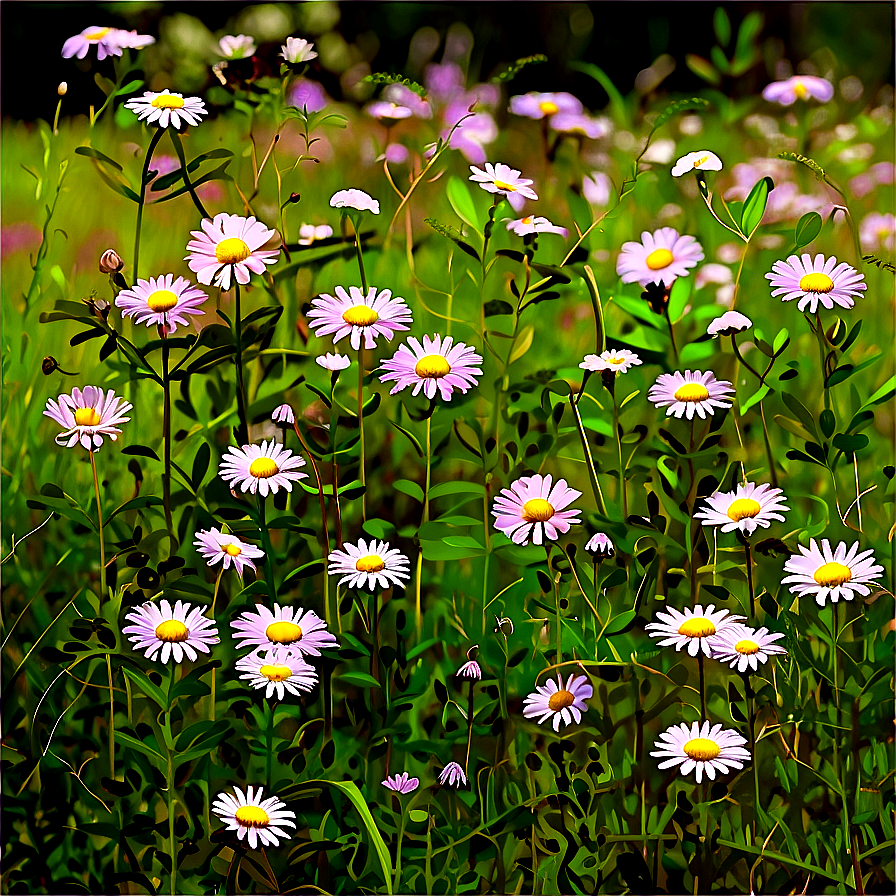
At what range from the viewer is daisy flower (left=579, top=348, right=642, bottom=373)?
84cm

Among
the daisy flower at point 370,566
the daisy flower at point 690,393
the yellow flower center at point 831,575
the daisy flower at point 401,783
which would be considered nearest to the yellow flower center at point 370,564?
the daisy flower at point 370,566

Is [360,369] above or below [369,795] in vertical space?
above

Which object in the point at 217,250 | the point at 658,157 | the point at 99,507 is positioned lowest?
the point at 99,507

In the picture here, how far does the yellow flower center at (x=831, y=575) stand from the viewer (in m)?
0.83

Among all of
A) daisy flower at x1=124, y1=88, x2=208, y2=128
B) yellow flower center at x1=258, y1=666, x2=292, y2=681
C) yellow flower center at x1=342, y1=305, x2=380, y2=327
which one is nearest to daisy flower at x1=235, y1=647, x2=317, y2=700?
yellow flower center at x1=258, y1=666, x2=292, y2=681

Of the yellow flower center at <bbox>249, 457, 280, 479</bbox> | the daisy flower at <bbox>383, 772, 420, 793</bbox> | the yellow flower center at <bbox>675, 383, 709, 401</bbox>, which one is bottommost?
the daisy flower at <bbox>383, 772, 420, 793</bbox>

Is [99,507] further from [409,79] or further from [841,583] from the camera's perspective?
[841,583]

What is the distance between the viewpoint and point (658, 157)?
34.6 inches

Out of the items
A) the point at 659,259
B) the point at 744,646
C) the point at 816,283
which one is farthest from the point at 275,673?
the point at 816,283

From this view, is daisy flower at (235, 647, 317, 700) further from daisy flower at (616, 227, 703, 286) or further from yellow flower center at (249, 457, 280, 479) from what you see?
daisy flower at (616, 227, 703, 286)

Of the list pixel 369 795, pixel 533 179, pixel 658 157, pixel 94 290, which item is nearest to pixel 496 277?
pixel 533 179

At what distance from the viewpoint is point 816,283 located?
2.81 ft

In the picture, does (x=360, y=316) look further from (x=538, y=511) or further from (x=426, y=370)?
(x=538, y=511)

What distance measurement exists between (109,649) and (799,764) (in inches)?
27.6
